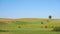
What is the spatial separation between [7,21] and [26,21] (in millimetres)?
8046

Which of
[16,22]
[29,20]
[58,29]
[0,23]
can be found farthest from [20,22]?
[58,29]

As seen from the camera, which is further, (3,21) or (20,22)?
(20,22)

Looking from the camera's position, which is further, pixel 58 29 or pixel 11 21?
pixel 11 21

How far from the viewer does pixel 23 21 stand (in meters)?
47.6

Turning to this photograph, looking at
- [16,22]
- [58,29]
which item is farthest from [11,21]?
[58,29]

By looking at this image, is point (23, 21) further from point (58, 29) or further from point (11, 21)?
point (58, 29)

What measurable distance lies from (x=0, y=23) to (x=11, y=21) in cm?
577

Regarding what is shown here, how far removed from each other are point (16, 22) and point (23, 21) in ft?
9.56

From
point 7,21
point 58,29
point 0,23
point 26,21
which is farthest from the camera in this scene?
point 26,21

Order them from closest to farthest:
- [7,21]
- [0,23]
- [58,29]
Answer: [58,29] → [0,23] → [7,21]

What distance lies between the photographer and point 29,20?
5028 centimetres

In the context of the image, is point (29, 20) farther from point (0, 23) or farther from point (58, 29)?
point (58, 29)

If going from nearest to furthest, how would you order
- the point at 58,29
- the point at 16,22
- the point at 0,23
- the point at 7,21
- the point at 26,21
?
the point at 58,29 → the point at 0,23 → the point at 7,21 → the point at 16,22 → the point at 26,21

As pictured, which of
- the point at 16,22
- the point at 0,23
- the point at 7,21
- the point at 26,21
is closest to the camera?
the point at 0,23
